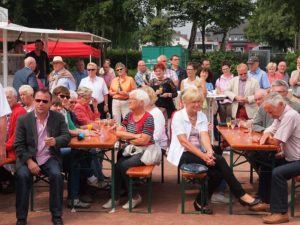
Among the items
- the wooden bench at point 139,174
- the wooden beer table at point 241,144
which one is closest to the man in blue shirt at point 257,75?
the wooden beer table at point 241,144

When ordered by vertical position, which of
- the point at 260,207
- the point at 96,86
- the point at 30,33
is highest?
the point at 30,33

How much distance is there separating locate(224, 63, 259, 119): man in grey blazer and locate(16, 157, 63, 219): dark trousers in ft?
13.3

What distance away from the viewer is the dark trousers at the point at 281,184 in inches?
203

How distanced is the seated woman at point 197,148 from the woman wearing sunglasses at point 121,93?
3.58 m

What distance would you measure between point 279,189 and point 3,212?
295 centimetres

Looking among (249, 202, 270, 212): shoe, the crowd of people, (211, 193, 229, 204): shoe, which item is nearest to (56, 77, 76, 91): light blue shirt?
the crowd of people

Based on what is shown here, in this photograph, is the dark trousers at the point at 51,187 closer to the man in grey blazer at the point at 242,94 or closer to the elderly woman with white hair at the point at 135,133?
the elderly woman with white hair at the point at 135,133

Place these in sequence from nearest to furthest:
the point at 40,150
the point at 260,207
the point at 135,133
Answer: the point at 40,150 < the point at 260,207 < the point at 135,133

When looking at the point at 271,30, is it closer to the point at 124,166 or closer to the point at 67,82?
the point at 67,82

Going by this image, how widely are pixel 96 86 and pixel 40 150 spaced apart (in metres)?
4.32

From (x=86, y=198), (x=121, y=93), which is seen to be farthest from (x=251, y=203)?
(x=121, y=93)

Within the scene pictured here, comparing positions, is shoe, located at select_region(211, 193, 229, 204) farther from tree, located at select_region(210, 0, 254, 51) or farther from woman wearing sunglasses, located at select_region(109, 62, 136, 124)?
tree, located at select_region(210, 0, 254, 51)

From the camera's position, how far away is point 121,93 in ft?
30.1

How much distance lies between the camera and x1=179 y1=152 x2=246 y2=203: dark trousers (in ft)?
17.7
